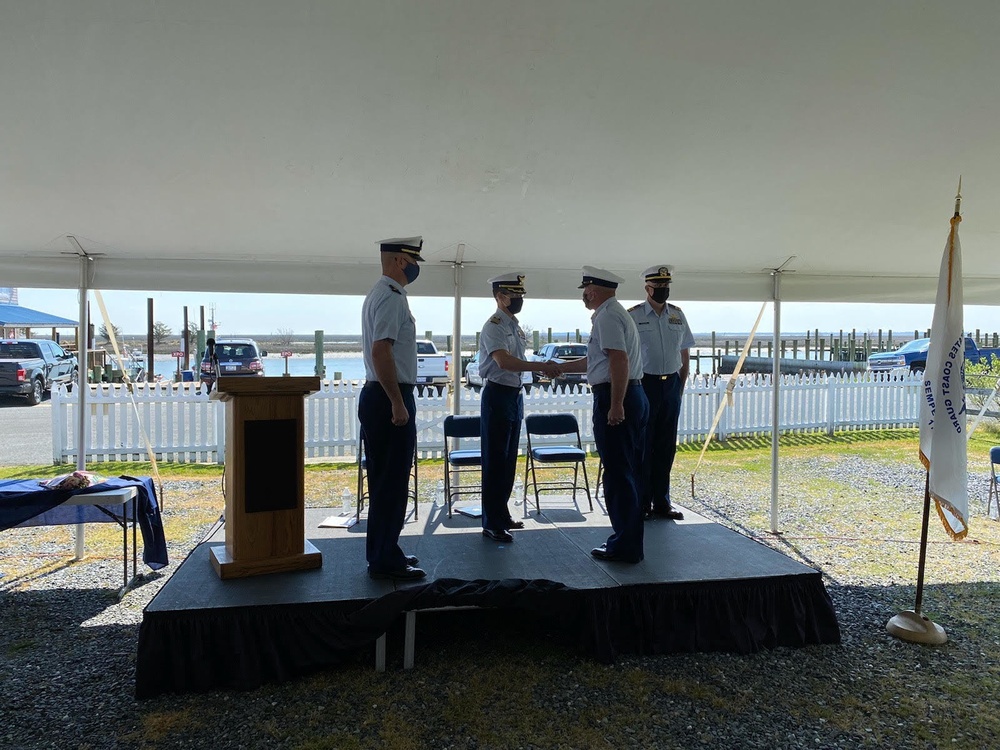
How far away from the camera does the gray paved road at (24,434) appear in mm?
9164

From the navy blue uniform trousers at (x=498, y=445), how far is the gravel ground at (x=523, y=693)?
25.0 inches

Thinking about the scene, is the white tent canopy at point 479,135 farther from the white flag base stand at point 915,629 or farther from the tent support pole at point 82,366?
the white flag base stand at point 915,629

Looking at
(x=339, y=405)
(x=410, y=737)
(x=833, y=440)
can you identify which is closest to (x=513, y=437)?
(x=410, y=737)

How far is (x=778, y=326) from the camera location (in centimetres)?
578

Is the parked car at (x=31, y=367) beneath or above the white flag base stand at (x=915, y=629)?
above

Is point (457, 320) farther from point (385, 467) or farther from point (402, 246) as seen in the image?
point (385, 467)

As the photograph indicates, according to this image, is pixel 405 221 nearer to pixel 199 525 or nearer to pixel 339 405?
pixel 199 525

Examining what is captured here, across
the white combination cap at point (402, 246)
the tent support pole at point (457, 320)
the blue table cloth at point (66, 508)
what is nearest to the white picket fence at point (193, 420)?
the tent support pole at point (457, 320)

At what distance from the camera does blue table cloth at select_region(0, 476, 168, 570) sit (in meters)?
3.79

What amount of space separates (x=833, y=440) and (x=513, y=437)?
8695 mm

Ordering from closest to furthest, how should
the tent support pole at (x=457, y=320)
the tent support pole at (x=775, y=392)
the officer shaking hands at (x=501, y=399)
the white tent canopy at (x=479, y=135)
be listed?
the white tent canopy at (x=479, y=135), the officer shaking hands at (x=501, y=399), the tent support pole at (x=457, y=320), the tent support pole at (x=775, y=392)

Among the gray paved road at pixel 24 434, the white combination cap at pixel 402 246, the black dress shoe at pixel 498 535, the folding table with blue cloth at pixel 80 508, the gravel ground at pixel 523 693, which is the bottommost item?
the gravel ground at pixel 523 693

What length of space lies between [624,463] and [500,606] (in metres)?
0.98

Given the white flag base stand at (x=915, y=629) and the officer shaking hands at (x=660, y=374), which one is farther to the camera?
the officer shaking hands at (x=660, y=374)
